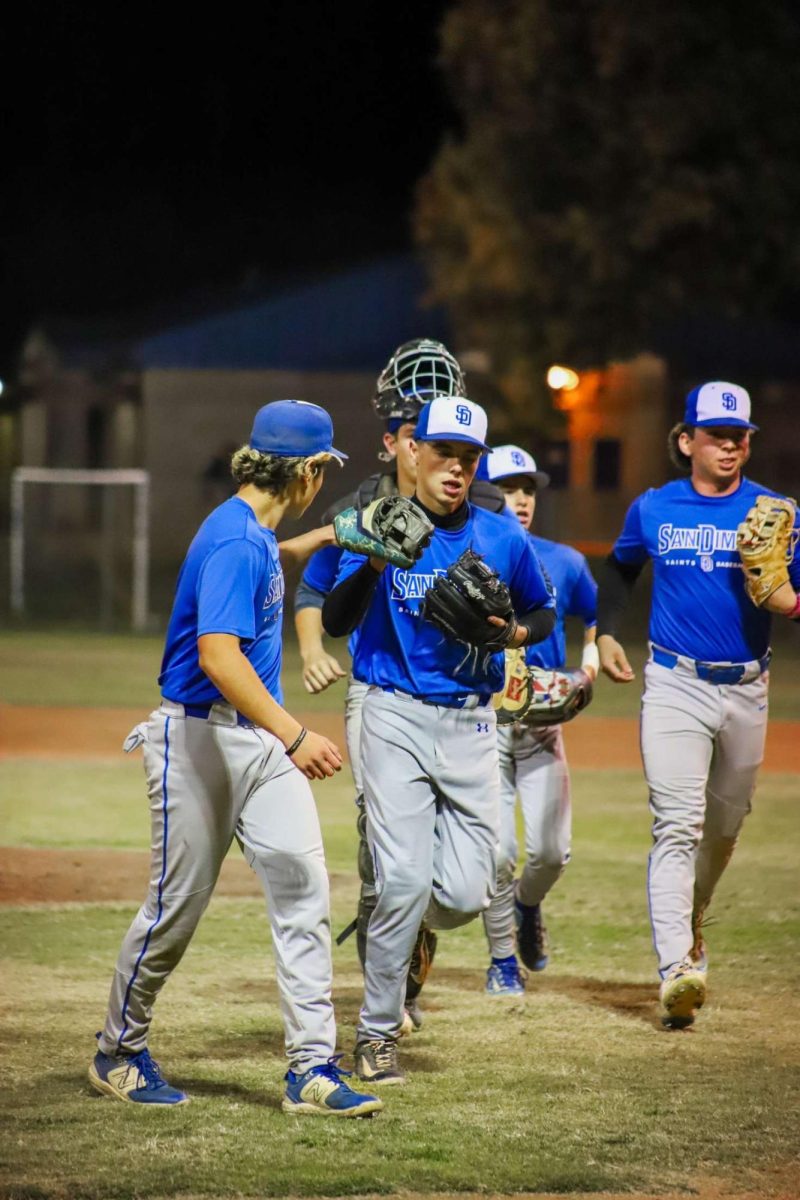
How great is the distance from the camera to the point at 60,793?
11.4 meters

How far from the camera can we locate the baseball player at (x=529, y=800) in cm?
673

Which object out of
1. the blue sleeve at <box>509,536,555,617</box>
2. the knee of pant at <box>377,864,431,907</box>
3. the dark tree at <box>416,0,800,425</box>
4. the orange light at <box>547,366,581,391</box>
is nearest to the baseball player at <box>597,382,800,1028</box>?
the blue sleeve at <box>509,536,555,617</box>

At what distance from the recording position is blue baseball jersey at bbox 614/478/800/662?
6633 millimetres

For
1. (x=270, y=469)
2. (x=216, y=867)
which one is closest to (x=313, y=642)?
(x=270, y=469)

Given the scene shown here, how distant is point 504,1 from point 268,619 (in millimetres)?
30963

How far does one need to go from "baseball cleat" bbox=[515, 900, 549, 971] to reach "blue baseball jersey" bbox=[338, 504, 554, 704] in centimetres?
182

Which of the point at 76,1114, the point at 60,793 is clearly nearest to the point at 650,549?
the point at 76,1114

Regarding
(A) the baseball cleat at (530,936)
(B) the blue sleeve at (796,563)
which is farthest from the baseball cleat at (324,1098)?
(B) the blue sleeve at (796,563)

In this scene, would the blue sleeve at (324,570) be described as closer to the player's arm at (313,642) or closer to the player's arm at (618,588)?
the player's arm at (313,642)

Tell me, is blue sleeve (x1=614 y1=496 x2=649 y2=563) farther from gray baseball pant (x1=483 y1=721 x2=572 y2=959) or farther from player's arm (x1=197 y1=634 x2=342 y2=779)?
player's arm (x1=197 y1=634 x2=342 y2=779)

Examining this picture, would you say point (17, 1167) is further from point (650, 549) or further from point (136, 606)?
point (136, 606)

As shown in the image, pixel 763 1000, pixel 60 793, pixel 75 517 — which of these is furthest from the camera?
pixel 75 517

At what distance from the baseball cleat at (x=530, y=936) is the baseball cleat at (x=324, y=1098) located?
6.96 feet

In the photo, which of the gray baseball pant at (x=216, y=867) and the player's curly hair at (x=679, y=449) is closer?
the gray baseball pant at (x=216, y=867)
